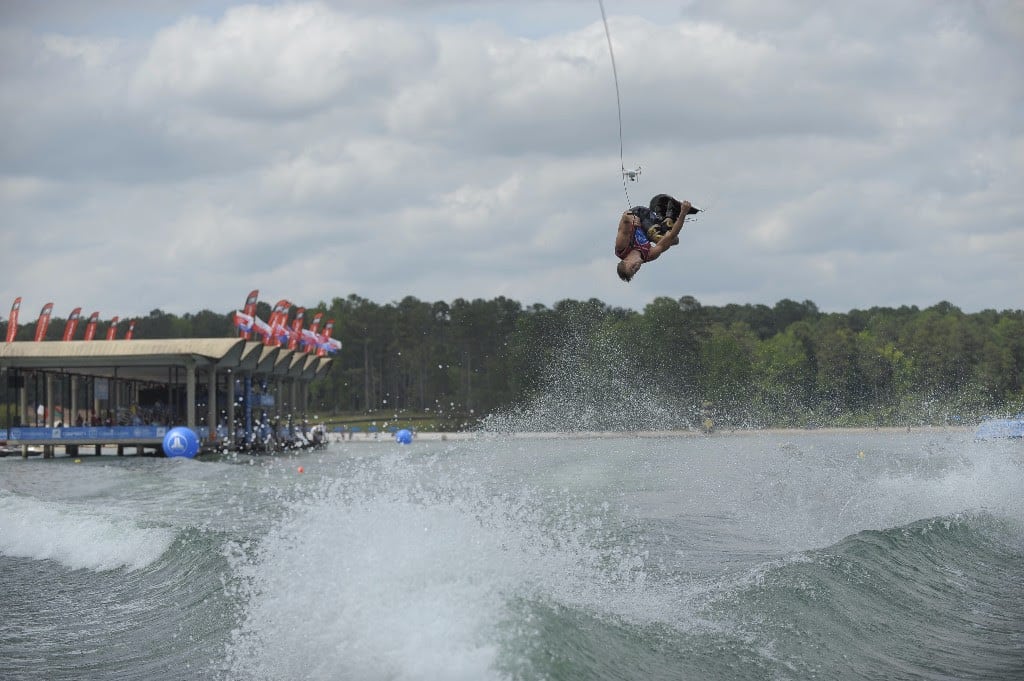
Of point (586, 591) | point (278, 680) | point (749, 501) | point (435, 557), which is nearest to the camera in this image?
point (278, 680)

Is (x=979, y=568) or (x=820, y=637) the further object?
(x=979, y=568)

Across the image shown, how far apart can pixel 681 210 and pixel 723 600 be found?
4969 mm

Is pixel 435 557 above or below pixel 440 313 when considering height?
below

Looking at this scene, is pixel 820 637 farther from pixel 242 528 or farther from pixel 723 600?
pixel 242 528

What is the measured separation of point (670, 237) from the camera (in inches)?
506

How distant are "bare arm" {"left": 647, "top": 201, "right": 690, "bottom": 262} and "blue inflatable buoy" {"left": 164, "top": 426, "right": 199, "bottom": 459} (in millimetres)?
42967

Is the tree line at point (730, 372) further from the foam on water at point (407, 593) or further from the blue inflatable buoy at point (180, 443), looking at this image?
the foam on water at point (407, 593)

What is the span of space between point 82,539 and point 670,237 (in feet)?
43.3

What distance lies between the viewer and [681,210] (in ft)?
42.0

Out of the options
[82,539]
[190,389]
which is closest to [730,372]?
[190,389]

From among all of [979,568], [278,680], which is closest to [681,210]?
[278,680]

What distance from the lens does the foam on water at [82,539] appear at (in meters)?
19.0

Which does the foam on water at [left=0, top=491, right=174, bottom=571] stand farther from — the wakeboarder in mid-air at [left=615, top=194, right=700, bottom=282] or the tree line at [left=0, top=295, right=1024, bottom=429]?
the tree line at [left=0, top=295, right=1024, bottom=429]

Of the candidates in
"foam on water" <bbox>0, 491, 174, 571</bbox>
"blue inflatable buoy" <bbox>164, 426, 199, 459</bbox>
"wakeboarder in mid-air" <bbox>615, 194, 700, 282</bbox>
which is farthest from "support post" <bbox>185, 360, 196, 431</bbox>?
"wakeboarder in mid-air" <bbox>615, 194, 700, 282</bbox>
